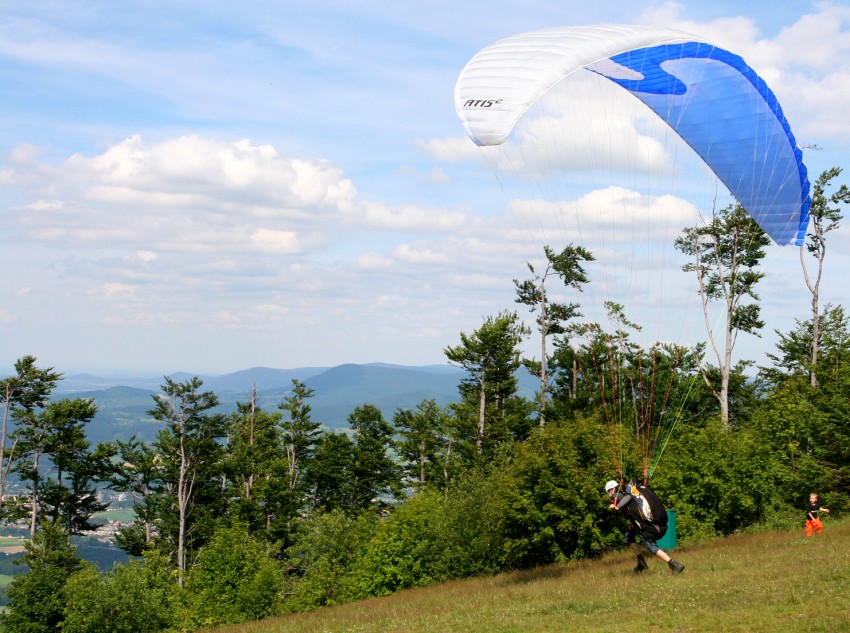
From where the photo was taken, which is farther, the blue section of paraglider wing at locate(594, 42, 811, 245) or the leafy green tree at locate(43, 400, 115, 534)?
the leafy green tree at locate(43, 400, 115, 534)

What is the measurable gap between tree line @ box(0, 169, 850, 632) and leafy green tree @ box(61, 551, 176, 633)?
92 mm

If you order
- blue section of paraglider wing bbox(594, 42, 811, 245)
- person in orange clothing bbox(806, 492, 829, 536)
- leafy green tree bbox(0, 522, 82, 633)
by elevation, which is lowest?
leafy green tree bbox(0, 522, 82, 633)

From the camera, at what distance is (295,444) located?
64.2m

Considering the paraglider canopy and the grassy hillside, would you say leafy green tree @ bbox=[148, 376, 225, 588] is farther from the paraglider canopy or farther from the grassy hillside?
the paraglider canopy

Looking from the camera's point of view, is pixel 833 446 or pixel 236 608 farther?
pixel 236 608

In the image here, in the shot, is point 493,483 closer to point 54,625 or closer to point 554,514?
point 554,514

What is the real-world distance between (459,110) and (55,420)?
4830cm

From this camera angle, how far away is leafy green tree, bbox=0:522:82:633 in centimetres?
4269

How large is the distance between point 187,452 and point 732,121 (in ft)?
162

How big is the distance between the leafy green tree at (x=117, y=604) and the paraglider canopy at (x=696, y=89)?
29814 millimetres

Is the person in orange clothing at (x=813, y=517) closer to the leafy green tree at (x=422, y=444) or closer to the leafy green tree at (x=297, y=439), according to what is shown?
the leafy green tree at (x=422, y=444)

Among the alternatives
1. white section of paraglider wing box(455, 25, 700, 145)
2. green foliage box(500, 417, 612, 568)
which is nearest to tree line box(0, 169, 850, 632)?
green foliage box(500, 417, 612, 568)

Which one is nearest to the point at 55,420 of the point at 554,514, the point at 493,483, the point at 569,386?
the point at 493,483

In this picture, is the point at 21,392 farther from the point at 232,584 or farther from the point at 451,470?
the point at 451,470
